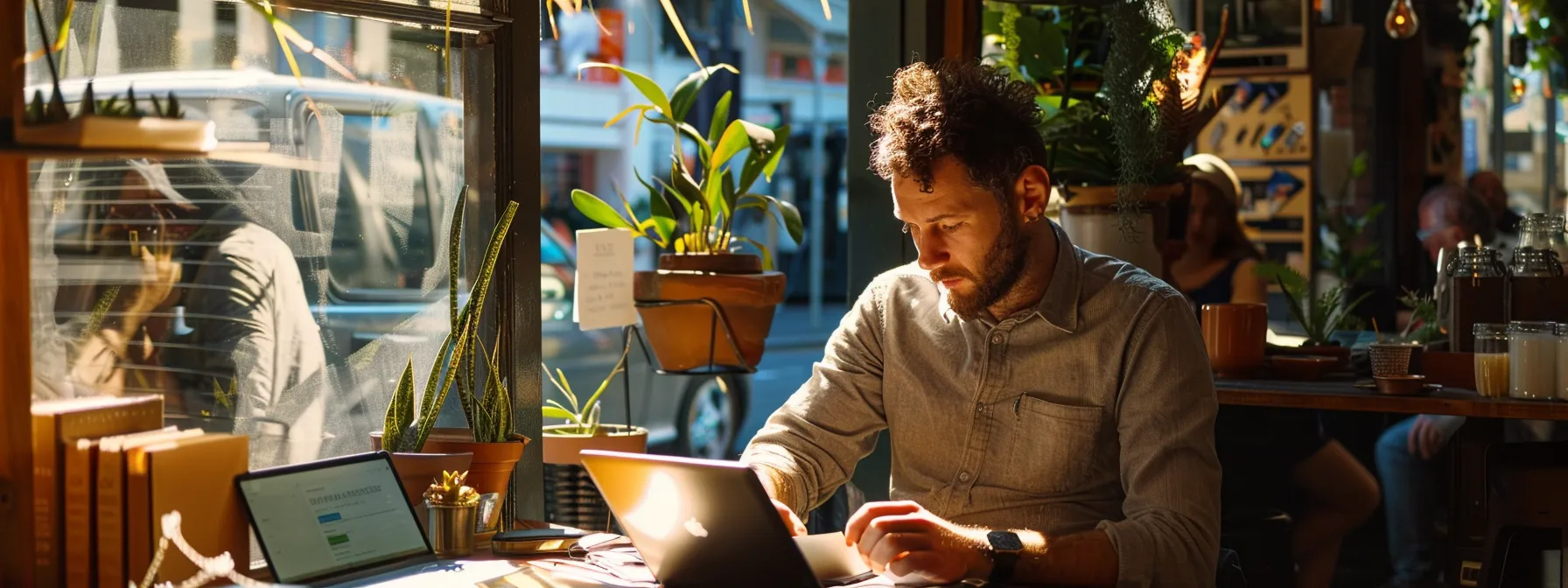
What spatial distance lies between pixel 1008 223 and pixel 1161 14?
1508mm

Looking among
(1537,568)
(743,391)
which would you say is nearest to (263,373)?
(1537,568)

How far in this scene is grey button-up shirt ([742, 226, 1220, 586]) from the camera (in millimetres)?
1999

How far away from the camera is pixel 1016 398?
222cm

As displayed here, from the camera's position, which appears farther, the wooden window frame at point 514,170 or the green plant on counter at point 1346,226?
the green plant on counter at point 1346,226

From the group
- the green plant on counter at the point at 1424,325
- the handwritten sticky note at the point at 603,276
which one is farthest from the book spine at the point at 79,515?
the green plant on counter at the point at 1424,325

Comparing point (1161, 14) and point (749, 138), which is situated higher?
point (1161, 14)

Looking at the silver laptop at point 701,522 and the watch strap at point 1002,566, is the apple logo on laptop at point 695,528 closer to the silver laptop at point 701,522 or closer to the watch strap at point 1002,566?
the silver laptop at point 701,522

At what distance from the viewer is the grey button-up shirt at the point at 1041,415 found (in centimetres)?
200

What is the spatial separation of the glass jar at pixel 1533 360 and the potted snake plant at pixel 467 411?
2007mm

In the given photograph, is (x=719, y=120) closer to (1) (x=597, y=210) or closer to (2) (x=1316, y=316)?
(1) (x=597, y=210)

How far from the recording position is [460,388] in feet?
7.16

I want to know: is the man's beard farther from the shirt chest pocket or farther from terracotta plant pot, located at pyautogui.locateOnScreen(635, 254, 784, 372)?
terracotta plant pot, located at pyautogui.locateOnScreen(635, 254, 784, 372)

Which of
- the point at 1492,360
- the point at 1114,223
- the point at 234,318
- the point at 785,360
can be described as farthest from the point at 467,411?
the point at 785,360

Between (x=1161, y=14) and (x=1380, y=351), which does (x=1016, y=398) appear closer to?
(x=1380, y=351)
